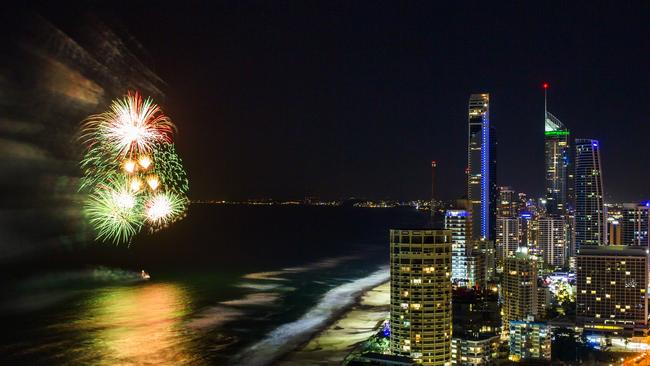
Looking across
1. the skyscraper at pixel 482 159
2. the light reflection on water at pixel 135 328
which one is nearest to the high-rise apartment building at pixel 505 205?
the skyscraper at pixel 482 159

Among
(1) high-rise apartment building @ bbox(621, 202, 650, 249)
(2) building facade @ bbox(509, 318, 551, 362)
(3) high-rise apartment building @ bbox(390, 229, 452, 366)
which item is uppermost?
(1) high-rise apartment building @ bbox(621, 202, 650, 249)

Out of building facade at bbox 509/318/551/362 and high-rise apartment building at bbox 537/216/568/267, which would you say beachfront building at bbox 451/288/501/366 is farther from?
high-rise apartment building at bbox 537/216/568/267

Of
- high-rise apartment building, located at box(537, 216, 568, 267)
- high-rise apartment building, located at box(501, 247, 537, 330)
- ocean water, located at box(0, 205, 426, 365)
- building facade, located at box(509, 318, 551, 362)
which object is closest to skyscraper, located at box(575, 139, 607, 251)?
high-rise apartment building, located at box(537, 216, 568, 267)

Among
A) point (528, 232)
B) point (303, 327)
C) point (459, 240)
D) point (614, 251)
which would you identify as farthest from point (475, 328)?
point (528, 232)

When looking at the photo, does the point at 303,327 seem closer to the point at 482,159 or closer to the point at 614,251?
the point at 614,251

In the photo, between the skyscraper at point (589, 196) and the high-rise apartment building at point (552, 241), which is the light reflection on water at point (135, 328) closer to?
the high-rise apartment building at point (552, 241)

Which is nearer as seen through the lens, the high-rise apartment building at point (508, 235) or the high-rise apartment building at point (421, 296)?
the high-rise apartment building at point (421, 296)
